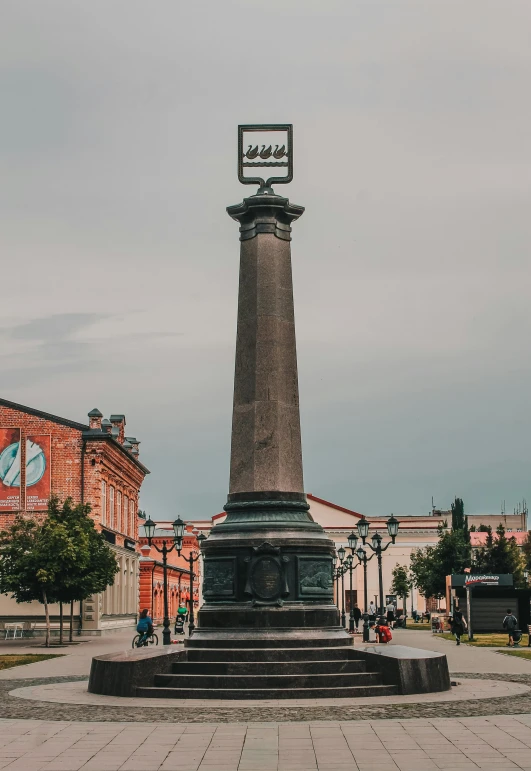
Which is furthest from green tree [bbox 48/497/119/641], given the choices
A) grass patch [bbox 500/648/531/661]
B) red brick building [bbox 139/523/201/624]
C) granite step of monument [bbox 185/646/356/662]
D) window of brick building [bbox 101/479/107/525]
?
granite step of monument [bbox 185/646/356/662]

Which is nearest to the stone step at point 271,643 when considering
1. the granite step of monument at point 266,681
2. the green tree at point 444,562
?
the granite step of monument at point 266,681

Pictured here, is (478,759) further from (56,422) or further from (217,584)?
(56,422)

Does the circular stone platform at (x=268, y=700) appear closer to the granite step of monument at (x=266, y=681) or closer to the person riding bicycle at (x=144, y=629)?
the granite step of monument at (x=266, y=681)

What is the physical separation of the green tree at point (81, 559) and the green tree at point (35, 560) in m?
0.40

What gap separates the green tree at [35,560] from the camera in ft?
147

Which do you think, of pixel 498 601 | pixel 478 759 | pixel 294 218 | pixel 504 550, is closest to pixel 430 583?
pixel 504 550

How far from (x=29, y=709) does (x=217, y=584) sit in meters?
4.17

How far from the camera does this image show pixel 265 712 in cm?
1587

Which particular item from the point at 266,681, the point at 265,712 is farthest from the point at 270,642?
the point at 265,712

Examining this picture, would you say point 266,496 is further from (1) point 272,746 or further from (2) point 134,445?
(2) point 134,445

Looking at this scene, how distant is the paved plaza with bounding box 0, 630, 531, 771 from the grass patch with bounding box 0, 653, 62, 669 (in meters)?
12.1

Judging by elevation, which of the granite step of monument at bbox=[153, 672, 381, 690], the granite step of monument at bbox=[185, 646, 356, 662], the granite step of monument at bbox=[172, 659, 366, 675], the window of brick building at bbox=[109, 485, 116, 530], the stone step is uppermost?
the window of brick building at bbox=[109, 485, 116, 530]

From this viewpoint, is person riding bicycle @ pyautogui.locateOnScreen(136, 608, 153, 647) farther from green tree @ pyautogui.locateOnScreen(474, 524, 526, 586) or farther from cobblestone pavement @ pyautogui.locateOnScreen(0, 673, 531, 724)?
green tree @ pyautogui.locateOnScreen(474, 524, 526, 586)

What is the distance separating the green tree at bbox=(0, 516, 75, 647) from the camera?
4494 cm
